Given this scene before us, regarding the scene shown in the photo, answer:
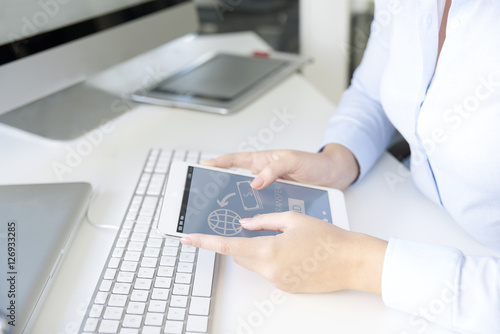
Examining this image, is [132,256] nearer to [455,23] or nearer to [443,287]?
[443,287]

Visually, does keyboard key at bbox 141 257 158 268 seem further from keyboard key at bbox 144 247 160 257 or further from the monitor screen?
the monitor screen

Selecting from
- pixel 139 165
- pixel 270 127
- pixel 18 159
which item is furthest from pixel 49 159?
pixel 270 127

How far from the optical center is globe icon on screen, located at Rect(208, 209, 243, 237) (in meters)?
0.51

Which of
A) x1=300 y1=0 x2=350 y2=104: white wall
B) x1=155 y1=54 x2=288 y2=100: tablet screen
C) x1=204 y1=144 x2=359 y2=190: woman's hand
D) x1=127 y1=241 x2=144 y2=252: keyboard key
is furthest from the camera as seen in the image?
x1=300 y1=0 x2=350 y2=104: white wall

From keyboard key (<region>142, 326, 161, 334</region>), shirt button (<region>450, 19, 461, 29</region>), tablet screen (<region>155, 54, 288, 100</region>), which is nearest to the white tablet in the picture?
keyboard key (<region>142, 326, 161, 334</region>)

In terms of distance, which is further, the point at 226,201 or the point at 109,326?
the point at 226,201

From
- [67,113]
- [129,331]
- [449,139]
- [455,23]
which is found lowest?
[129,331]

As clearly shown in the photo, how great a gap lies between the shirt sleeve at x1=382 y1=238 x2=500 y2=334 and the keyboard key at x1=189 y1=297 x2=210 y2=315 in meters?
0.18

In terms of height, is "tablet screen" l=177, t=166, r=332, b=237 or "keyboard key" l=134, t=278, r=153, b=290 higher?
"tablet screen" l=177, t=166, r=332, b=237

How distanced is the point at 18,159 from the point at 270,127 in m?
0.44

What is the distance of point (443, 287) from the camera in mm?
447

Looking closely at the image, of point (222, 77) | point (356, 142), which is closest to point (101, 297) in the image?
point (356, 142)

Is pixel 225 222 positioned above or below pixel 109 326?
above

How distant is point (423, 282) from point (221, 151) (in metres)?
0.41
